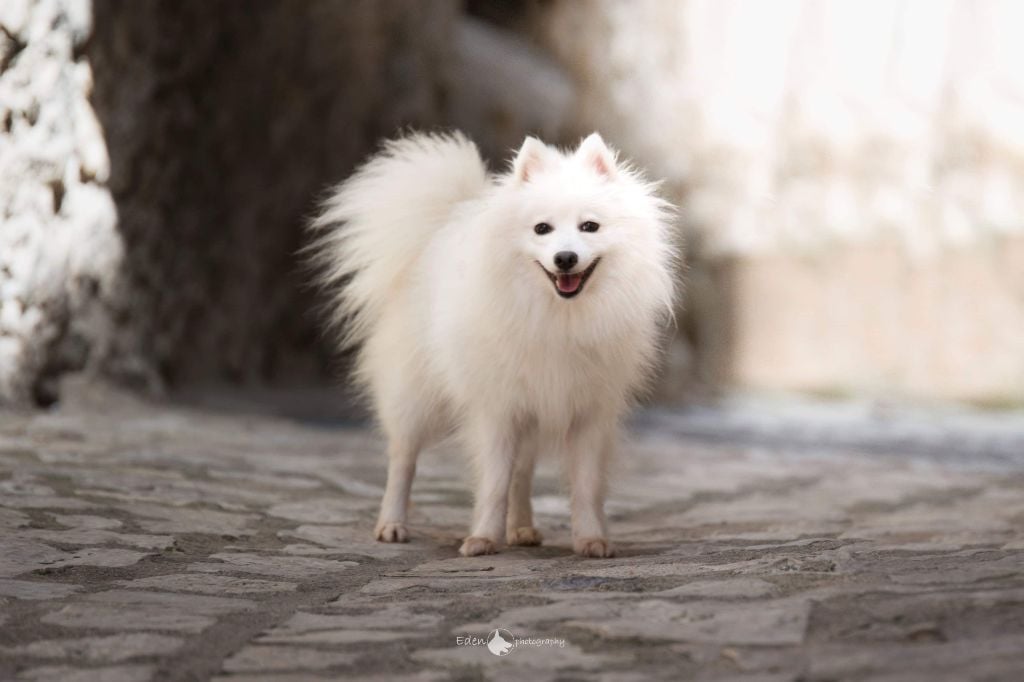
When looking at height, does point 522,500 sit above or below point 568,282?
below

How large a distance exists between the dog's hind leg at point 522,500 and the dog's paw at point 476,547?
25cm

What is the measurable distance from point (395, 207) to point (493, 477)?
1.10 m

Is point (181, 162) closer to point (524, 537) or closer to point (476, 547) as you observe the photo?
point (524, 537)

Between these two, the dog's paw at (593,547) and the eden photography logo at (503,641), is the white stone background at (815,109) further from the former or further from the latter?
the eden photography logo at (503,641)

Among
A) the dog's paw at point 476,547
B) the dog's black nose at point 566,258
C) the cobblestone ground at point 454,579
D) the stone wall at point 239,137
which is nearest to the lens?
the cobblestone ground at point 454,579

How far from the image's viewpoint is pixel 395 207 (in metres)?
5.02

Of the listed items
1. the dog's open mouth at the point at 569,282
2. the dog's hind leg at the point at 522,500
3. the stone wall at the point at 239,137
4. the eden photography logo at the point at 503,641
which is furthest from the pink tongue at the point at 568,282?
the stone wall at the point at 239,137

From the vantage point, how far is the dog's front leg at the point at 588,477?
14.7ft

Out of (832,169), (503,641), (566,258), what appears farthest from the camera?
(832,169)

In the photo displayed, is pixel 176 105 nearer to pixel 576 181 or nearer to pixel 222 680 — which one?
pixel 576 181

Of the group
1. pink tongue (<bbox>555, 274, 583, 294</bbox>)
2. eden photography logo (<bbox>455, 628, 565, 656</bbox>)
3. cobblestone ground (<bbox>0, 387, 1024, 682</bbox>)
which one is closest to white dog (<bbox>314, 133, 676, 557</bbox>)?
pink tongue (<bbox>555, 274, 583, 294</bbox>)

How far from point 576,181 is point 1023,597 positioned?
1937 millimetres

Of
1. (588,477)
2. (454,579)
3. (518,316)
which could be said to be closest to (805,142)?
(588,477)

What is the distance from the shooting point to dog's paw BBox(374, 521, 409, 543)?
473 cm
